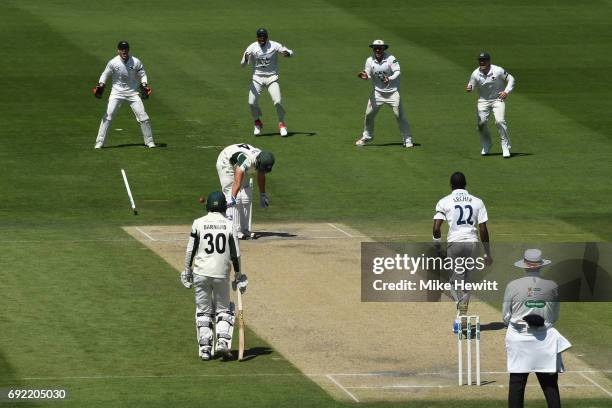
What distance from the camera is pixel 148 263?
1005 inches

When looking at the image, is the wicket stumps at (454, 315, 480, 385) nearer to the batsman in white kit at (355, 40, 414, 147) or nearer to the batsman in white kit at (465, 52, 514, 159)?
the batsman in white kit at (465, 52, 514, 159)

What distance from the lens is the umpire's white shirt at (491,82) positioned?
114ft

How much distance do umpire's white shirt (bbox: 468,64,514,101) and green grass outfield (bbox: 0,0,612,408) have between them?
5.17ft

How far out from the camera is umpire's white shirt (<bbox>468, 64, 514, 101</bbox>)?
114 feet

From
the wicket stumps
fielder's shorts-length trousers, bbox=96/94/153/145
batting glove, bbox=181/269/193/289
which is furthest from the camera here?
fielder's shorts-length trousers, bbox=96/94/153/145

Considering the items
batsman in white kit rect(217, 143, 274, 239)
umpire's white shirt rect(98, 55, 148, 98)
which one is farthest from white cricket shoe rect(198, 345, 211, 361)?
umpire's white shirt rect(98, 55, 148, 98)

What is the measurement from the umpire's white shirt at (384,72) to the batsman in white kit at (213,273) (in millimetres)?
15711

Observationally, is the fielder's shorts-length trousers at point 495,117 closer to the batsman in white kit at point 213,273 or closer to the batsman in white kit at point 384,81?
the batsman in white kit at point 384,81

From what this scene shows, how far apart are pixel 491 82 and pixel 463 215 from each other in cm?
1389

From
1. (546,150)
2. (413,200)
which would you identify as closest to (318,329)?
(413,200)

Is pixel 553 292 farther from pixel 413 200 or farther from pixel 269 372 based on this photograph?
pixel 413 200

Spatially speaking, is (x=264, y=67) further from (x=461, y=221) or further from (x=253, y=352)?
(x=253, y=352)

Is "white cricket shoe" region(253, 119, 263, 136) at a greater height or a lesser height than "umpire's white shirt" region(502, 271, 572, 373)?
greater

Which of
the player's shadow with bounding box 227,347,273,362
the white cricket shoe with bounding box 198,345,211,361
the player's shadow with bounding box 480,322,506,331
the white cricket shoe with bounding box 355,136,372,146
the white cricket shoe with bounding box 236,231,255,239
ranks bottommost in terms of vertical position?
the player's shadow with bounding box 227,347,273,362
